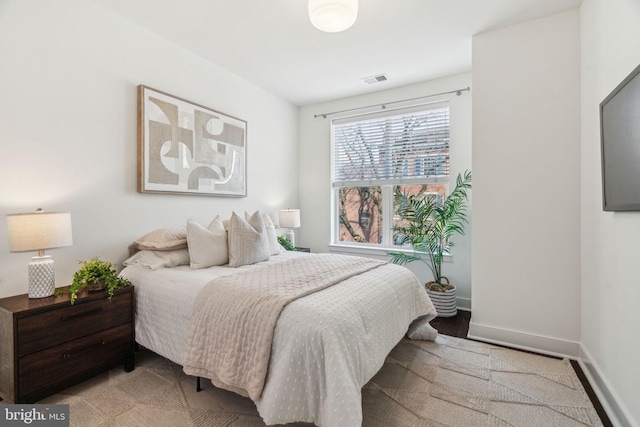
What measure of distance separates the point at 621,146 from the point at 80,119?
3407 mm

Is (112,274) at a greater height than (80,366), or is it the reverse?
(112,274)

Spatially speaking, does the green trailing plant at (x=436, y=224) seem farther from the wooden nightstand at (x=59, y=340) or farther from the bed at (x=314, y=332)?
the wooden nightstand at (x=59, y=340)

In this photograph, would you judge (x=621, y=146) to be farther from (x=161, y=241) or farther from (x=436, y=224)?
(x=161, y=241)

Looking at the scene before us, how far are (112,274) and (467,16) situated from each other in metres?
3.34

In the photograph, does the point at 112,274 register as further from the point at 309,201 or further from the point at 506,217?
the point at 506,217

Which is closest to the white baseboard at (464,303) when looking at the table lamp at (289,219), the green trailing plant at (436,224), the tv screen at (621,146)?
the green trailing plant at (436,224)

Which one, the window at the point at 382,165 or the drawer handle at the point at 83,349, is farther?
the window at the point at 382,165

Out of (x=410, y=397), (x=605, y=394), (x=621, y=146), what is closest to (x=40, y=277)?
(x=410, y=397)

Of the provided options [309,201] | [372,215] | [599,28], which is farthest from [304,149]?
[599,28]

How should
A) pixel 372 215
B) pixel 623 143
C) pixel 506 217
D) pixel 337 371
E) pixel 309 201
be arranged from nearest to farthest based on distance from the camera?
pixel 337 371, pixel 623 143, pixel 506 217, pixel 372 215, pixel 309 201

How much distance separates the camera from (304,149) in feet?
15.2

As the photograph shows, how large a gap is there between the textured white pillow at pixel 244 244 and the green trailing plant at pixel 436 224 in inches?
67.3

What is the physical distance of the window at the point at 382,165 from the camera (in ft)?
12.2

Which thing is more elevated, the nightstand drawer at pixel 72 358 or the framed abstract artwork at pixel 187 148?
the framed abstract artwork at pixel 187 148
